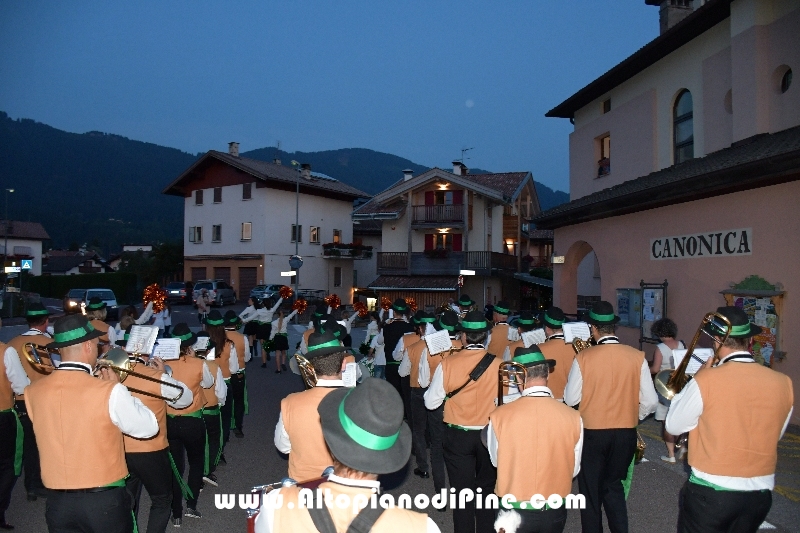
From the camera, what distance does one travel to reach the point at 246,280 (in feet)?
138

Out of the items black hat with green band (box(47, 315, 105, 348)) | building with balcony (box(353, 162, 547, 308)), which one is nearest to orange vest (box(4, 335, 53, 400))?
black hat with green band (box(47, 315, 105, 348))

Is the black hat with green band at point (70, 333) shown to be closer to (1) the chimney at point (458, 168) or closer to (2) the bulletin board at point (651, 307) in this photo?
(2) the bulletin board at point (651, 307)

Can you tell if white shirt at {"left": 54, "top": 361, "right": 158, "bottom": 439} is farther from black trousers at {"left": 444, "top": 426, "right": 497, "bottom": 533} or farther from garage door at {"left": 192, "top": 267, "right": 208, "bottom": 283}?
garage door at {"left": 192, "top": 267, "right": 208, "bottom": 283}

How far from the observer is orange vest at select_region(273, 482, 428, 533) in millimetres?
2080

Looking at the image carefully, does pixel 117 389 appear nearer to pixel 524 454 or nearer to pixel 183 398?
pixel 183 398

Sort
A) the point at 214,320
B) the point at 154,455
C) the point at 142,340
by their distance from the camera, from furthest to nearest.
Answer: the point at 214,320, the point at 142,340, the point at 154,455

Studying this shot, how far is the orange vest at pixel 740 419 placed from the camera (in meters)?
3.79

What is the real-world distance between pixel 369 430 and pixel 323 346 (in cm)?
173

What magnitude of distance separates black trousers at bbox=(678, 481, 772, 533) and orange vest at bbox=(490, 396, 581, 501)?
0.93 metres

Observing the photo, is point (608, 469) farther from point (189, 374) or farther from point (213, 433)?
point (213, 433)

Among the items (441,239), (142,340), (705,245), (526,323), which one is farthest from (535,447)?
(441,239)

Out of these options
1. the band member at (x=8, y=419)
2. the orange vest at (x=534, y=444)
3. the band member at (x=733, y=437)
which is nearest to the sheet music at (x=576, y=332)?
the band member at (x=733, y=437)

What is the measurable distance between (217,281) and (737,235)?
33486 mm

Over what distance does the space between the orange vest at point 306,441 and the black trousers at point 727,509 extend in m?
2.38
